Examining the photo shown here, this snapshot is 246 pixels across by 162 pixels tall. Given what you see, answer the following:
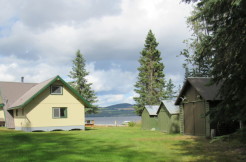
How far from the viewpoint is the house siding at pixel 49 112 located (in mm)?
29188

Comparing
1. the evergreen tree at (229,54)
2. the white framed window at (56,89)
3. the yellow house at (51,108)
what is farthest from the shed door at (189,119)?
the white framed window at (56,89)

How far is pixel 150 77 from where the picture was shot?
52.4 m

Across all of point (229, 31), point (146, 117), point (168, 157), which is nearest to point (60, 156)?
point (168, 157)

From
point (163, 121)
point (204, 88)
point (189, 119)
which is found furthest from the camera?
point (163, 121)

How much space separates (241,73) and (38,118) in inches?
941

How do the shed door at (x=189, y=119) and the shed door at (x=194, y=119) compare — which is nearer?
the shed door at (x=194, y=119)

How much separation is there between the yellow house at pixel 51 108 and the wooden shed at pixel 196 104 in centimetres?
1186

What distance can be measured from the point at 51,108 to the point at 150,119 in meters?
12.2

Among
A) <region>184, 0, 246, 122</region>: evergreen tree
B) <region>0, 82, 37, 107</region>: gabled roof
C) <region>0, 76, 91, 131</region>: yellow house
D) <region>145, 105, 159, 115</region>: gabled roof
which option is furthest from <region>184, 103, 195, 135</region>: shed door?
<region>0, 82, 37, 107</region>: gabled roof

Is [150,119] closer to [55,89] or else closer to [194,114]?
[194,114]

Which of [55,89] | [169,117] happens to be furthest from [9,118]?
[169,117]

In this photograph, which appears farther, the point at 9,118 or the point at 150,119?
the point at 9,118

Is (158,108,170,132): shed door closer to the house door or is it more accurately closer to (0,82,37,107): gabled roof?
the house door

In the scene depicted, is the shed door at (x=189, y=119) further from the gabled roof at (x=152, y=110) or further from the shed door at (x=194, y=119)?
the gabled roof at (x=152, y=110)
